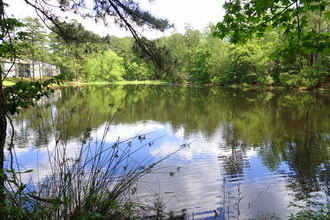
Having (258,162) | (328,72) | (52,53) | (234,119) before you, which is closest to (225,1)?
(258,162)

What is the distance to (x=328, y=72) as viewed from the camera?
83.4 ft

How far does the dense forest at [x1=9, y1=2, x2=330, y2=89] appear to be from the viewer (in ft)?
10.8

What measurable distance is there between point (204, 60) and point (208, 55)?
118 centimetres

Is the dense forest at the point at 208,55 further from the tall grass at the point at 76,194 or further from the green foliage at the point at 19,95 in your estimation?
the tall grass at the point at 76,194

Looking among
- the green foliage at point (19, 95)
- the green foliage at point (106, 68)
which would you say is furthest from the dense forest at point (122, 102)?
the green foliage at point (106, 68)

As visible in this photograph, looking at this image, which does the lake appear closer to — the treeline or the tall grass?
the tall grass

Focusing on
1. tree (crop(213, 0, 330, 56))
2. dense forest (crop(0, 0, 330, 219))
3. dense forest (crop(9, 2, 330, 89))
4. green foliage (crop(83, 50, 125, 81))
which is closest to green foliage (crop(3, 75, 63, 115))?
dense forest (crop(0, 0, 330, 219))

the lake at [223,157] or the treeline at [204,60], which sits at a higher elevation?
the treeline at [204,60]

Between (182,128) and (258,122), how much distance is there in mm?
3640

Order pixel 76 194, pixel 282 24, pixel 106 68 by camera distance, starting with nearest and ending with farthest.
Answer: pixel 76 194 < pixel 282 24 < pixel 106 68

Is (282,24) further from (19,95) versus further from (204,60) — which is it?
(204,60)

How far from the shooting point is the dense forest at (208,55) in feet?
10.8

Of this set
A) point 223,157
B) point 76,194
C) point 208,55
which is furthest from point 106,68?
point 76,194

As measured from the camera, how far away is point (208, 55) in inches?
1873
